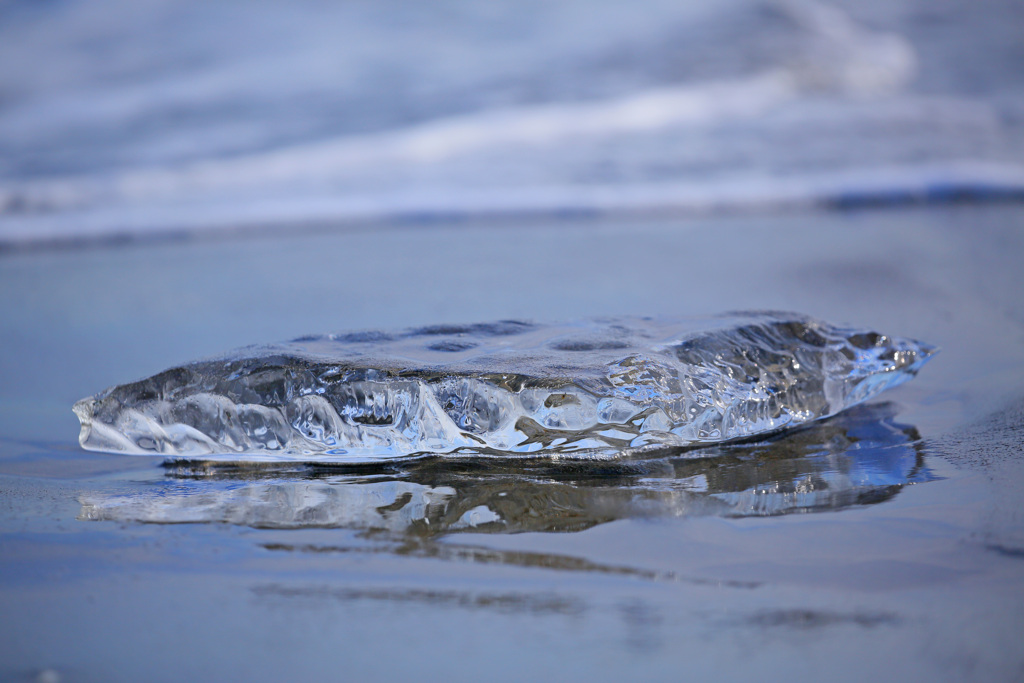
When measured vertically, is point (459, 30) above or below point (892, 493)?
above

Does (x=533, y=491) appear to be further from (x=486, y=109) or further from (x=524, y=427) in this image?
(x=486, y=109)

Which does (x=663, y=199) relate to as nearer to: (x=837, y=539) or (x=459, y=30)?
(x=837, y=539)

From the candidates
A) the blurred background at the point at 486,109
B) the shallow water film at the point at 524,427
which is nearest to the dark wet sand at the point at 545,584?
the shallow water film at the point at 524,427

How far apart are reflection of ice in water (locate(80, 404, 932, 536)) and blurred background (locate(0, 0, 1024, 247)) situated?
2.36m

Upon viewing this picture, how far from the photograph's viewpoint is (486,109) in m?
4.76

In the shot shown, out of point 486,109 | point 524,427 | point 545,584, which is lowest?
point 545,584

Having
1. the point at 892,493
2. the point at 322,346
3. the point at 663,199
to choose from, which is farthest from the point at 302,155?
the point at 892,493

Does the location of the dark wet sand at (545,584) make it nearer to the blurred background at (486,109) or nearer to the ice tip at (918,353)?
the ice tip at (918,353)

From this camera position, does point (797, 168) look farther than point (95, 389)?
Yes

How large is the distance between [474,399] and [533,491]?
0.48ft

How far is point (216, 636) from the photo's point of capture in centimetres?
68

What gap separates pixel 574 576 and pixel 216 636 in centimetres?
32

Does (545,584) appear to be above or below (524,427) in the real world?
below

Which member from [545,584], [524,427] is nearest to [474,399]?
[524,427]
